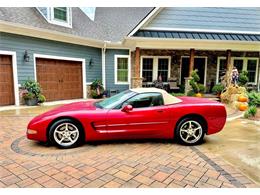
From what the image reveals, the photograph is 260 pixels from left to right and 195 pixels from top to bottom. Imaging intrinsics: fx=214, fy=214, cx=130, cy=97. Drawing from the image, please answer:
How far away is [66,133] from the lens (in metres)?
4.15

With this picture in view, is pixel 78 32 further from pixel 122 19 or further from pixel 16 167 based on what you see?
pixel 16 167

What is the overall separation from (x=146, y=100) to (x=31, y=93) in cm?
664

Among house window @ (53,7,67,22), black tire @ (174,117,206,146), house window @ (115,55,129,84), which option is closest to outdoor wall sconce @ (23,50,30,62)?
house window @ (53,7,67,22)

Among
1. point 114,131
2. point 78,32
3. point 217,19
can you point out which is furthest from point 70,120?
point 217,19

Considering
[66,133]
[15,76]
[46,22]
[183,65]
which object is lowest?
[66,133]

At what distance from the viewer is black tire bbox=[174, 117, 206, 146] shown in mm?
4465

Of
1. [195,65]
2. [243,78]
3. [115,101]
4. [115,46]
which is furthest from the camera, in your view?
[195,65]

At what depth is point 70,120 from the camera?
13.6 feet

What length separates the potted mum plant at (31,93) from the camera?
9.23 m

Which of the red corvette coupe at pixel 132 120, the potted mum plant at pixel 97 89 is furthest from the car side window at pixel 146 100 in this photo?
the potted mum plant at pixel 97 89

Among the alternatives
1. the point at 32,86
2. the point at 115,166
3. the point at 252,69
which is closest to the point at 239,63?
the point at 252,69

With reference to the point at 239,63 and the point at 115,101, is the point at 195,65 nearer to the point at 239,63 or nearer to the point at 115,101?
the point at 239,63

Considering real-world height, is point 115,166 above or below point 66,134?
below

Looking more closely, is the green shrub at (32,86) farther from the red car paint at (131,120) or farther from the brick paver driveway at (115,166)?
the red car paint at (131,120)
